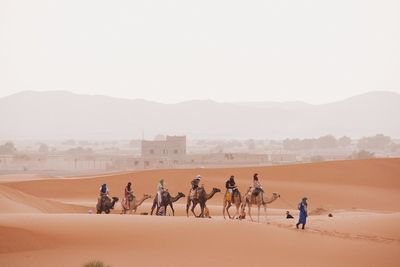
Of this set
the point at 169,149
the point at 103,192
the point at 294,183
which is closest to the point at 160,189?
the point at 103,192

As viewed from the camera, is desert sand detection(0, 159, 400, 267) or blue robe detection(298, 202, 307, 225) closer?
desert sand detection(0, 159, 400, 267)

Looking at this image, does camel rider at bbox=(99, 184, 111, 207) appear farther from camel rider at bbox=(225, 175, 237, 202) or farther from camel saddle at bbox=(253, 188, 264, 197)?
camel saddle at bbox=(253, 188, 264, 197)

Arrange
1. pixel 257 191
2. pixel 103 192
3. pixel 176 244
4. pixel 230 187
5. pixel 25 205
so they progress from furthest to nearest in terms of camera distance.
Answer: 1. pixel 25 205
2. pixel 103 192
3. pixel 257 191
4. pixel 230 187
5. pixel 176 244

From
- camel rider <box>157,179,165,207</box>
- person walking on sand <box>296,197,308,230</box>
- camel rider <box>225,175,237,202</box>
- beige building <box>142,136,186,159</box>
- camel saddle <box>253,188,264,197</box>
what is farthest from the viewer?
beige building <box>142,136,186,159</box>

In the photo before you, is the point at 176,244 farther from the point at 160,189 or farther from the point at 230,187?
the point at 160,189

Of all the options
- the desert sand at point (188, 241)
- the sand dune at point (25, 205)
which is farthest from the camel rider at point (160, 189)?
the sand dune at point (25, 205)

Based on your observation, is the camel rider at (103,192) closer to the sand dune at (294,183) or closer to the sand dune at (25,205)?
the sand dune at (25,205)

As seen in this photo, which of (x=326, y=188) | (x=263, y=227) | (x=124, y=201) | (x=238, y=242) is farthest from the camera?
(x=326, y=188)

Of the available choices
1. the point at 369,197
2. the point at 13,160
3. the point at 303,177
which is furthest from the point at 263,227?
the point at 13,160

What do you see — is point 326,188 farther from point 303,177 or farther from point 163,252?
point 163,252

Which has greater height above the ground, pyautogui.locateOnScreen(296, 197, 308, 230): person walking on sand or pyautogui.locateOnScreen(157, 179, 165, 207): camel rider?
pyautogui.locateOnScreen(157, 179, 165, 207): camel rider

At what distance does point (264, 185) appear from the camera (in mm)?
49938

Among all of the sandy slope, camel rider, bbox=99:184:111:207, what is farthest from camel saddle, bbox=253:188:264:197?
camel rider, bbox=99:184:111:207

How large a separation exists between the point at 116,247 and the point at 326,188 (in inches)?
1340
